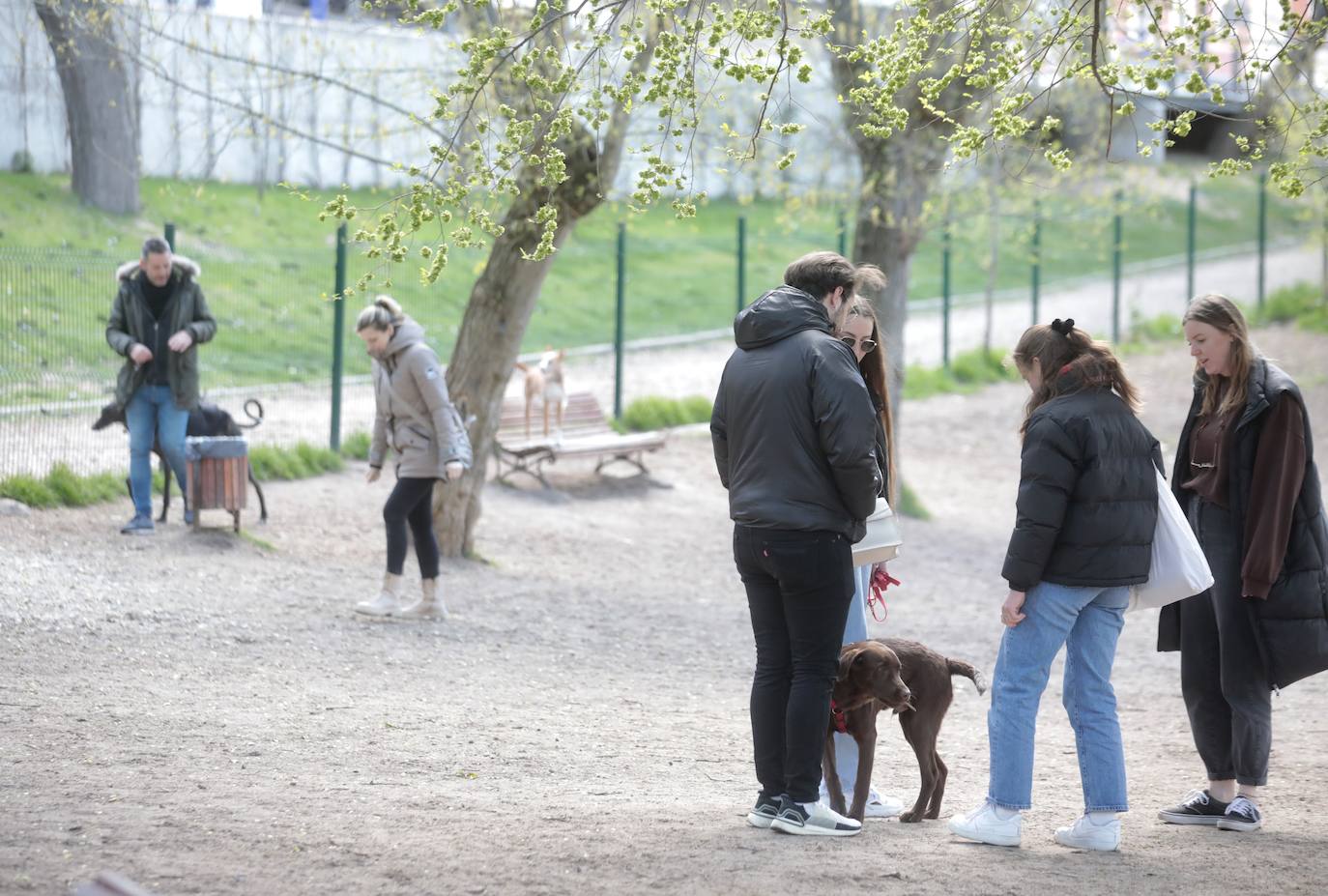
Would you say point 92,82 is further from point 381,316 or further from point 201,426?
point 381,316

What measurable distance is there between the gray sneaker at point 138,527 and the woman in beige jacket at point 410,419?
90.2 inches

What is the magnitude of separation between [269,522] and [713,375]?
8978 millimetres

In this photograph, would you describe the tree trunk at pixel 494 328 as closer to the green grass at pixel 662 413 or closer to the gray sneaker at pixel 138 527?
the gray sneaker at pixel 138 527

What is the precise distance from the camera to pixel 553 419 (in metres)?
14.5

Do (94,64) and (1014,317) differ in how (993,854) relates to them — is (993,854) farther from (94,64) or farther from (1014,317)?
(1014,317)

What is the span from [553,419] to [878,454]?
31.1 ft

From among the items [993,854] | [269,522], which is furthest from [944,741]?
[269,522]

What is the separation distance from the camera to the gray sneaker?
10047 mm

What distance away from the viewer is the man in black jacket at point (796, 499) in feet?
15.0

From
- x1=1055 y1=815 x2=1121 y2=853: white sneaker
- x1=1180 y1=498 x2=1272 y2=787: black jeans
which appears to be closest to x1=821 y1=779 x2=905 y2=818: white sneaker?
x1=1055 y1=815 x2=1121 y2=853: white sneaker

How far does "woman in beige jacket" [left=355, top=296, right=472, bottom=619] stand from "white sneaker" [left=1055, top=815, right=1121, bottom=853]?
4293 mm

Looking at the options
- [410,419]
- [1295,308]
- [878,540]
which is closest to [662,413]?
[410,419]

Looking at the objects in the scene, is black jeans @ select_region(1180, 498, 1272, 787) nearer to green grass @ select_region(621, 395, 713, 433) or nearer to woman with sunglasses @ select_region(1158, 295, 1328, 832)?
woman with sunglasses @ select_region(1158, 295, 1328, 832)

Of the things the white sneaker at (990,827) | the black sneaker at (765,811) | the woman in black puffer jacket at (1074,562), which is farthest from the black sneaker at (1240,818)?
the black sneaker at (765,811)
